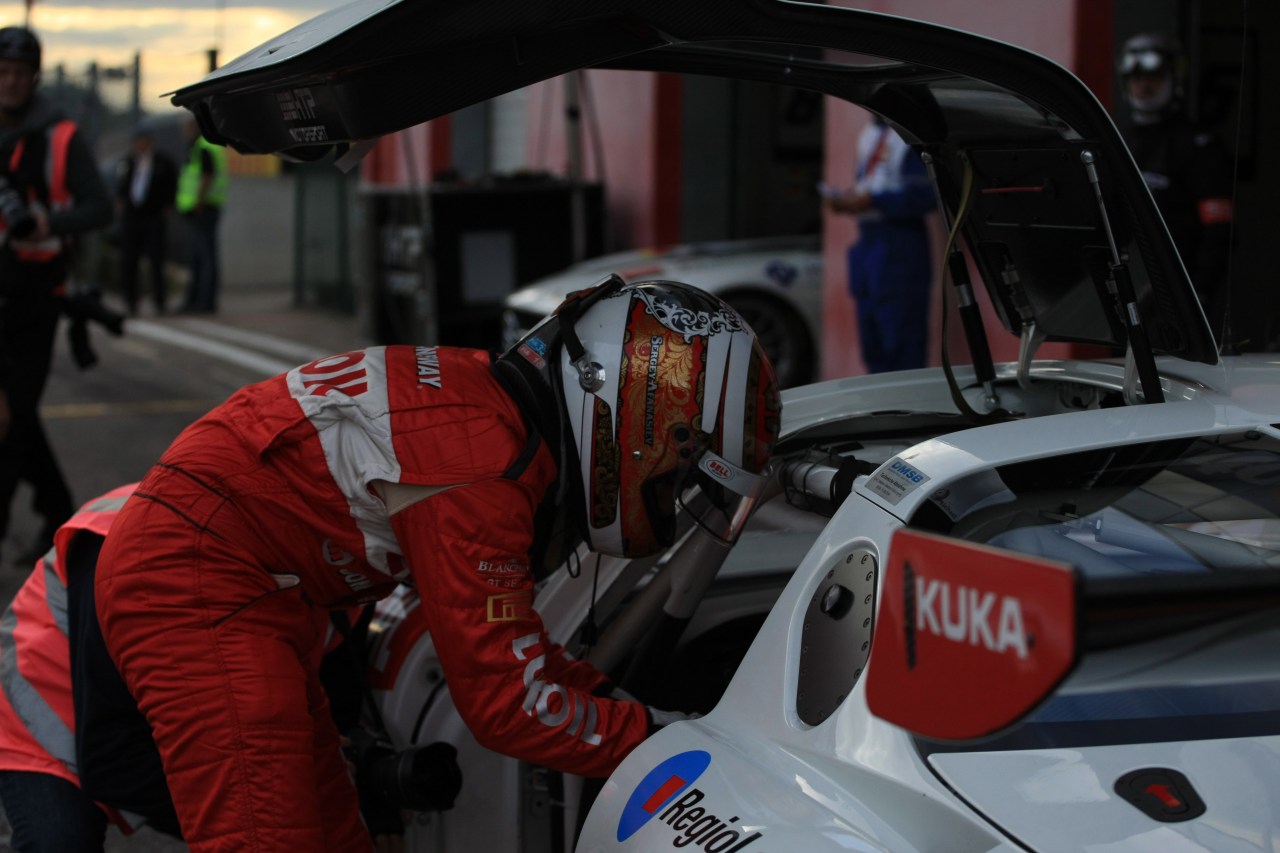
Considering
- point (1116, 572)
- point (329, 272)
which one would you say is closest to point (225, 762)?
point (1116, 572)

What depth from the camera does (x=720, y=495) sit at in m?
2.47

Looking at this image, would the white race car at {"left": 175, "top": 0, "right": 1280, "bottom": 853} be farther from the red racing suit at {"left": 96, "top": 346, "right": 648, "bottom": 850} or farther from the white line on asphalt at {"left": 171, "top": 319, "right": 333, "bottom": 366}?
the white line on asphalt at {"left": 171, "top": 319, "right": 333, "bottom": 366}

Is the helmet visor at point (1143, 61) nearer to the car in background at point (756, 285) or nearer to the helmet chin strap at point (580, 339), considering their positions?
the car in background at point (756, 285)

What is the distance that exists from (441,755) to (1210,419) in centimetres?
130

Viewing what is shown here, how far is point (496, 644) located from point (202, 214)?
1451cm

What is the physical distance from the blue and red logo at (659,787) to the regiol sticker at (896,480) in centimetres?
41

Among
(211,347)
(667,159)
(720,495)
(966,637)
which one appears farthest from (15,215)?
(211,347)

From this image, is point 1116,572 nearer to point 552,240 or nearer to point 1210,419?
point 1210,419

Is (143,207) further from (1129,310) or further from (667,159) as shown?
(1129,310)

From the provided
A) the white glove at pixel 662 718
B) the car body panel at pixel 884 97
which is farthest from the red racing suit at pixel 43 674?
the white glove at pixel 662 718

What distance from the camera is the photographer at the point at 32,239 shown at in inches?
219

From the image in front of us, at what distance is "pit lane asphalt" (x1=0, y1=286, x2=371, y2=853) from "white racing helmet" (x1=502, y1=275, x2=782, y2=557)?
1.82m

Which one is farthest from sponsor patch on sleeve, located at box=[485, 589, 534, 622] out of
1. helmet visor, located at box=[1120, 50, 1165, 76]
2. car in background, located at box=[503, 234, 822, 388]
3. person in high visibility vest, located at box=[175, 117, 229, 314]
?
person in high visibility vest, located at box=[175, 117, 229, 314]

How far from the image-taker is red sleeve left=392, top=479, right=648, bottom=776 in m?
2.15
